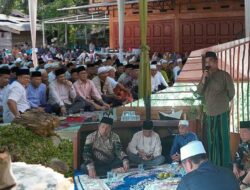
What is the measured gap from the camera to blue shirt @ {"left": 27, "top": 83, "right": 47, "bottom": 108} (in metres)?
8.35

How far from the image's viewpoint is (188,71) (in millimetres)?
5926

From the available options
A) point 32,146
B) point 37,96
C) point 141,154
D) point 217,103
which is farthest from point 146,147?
point 37,96

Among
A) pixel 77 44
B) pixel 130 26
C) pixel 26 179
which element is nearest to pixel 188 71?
pixel 26 179

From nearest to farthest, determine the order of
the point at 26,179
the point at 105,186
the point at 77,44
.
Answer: the point at 26,179
the point at 105,186
the point at 77,44

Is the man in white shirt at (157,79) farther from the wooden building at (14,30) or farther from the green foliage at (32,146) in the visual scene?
the wooden building at (14,30)

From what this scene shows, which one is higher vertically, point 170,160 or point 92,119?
point 92,119

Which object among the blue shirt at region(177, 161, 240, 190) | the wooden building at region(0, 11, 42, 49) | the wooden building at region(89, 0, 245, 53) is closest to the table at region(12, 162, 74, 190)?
the blue shirt at region(177, 161, 240, 190)

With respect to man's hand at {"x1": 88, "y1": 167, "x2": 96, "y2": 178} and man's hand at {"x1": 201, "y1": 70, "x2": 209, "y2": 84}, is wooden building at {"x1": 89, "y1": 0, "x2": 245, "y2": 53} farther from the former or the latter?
man's hand at {"x1": 88, "y1": 167, "x2": 96, "y2": 178}

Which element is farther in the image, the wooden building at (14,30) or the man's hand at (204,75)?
the wooden building at (14,30)

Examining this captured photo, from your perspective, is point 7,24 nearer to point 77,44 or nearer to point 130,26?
point 130,26

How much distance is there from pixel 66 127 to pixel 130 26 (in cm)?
1853

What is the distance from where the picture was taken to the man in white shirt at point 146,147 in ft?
16.3

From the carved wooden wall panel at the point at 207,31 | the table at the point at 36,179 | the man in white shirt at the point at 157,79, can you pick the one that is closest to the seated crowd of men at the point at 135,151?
the table at the point at 36,179

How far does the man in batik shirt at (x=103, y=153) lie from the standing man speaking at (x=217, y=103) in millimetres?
837
